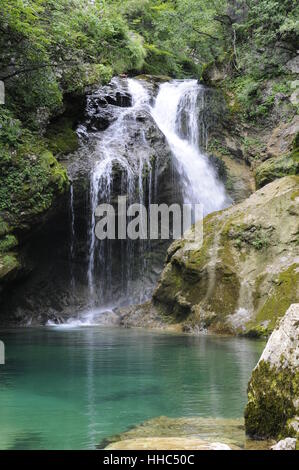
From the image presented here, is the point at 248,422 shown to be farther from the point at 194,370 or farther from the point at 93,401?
the point at 194,370

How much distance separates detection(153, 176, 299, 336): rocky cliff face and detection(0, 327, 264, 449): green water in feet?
3.84

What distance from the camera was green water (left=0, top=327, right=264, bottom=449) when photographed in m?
5.26

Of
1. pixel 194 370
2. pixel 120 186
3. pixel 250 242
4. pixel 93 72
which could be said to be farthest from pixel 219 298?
pixel 93 72

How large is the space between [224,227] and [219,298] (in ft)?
7.48

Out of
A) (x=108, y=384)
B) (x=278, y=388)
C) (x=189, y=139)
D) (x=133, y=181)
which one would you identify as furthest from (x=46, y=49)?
(x=278, y=388)

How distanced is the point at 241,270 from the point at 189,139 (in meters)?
10.1

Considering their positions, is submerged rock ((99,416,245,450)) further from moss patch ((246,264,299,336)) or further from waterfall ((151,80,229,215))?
waterfall ((151,80,229,215))

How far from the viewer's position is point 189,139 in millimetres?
22172

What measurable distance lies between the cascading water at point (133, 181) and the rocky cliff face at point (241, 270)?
12.6 ft

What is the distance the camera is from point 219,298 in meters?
13.5

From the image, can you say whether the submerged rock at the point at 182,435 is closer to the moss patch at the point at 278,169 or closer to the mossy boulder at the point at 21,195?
the mossy boulder at the point at 21,195

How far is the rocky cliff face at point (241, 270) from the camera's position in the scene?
12.6 meters

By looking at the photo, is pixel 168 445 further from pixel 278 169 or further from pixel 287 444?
pixel 278 169

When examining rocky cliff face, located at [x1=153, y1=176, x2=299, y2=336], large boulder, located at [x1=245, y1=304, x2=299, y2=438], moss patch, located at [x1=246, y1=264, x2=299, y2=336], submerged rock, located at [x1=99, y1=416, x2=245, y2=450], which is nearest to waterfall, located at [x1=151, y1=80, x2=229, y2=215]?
rocky cliff face, located at [x1=153, y1=176, x2=299, y2=336]
